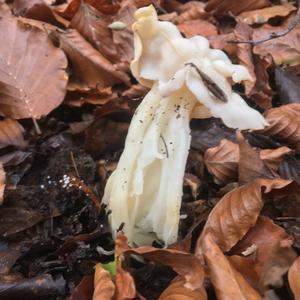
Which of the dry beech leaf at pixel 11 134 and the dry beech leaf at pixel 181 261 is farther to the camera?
the dry beech leaf at pixel 11 134

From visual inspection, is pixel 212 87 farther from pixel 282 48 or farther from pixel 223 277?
pixel 282 48

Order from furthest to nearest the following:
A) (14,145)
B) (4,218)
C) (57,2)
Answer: (57,2) < (14,145) < (4,218)

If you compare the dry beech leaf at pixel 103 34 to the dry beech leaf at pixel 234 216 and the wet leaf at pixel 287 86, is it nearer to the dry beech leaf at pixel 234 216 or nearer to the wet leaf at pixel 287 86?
the wet leaf at pixel 287 86

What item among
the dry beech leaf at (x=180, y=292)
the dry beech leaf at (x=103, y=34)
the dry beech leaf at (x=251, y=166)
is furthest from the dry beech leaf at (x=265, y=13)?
the dry beech leaf at (x=180, y=292)

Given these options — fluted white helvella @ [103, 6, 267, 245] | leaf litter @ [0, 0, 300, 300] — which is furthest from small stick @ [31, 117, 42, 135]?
A: fluted white helvella @ [103, 6, 267, 245]

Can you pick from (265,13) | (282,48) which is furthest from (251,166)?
(265,13)

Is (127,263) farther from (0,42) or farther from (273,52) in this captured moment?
(273,52)

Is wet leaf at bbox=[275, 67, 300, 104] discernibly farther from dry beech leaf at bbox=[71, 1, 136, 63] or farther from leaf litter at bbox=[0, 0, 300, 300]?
dry beech leaf at bbox=[71, 1, 136, 63]

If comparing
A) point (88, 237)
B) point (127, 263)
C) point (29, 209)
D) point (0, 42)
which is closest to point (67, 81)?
point (0, 42)
